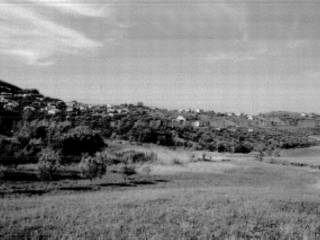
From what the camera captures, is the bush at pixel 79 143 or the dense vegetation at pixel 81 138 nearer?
the dense vegetation at pixel 81 138

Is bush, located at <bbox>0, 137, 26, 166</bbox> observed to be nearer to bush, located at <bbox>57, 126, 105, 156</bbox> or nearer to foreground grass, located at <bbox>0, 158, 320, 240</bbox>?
bush, located at <bbox>57, 126, 105, 156</bbox>

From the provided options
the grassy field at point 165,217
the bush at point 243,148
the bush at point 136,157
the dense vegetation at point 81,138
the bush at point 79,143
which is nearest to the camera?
the grassy field at point 165,217

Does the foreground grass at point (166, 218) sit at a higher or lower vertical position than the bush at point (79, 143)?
lower

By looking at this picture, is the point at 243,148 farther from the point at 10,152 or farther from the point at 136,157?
the point at 10,152

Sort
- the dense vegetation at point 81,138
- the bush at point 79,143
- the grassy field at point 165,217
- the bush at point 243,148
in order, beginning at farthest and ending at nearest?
the bush at point 243,148 < the bush at point 79,143 < the dense vegetation at point 81,138 < the grassy field at point 165,217

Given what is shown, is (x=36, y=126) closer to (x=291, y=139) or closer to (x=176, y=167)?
(x=176, y=167)

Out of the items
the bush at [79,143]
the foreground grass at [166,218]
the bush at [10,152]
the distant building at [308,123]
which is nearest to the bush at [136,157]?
the bush at [79,143]

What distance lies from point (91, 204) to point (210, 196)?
11.7 metres

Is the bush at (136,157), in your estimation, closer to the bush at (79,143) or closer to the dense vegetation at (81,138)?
the dense vegetation at (81,138)

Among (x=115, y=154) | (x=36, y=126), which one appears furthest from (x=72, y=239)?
(x=36, y=126)

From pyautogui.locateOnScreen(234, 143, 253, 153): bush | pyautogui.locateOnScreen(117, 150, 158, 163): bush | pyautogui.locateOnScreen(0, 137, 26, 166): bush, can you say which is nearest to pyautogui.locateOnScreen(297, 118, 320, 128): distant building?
pyautogui.locateOnScreen(234, 143, 253, 153): bush

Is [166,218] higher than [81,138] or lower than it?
lower

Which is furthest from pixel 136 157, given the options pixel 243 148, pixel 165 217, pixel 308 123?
pixel 308 123

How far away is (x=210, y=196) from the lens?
2834 cm
